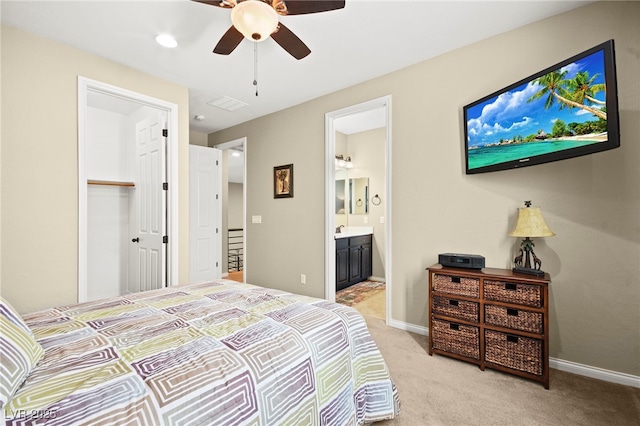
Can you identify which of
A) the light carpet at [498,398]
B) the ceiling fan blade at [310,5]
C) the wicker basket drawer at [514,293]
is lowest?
the light carpet at [498,398]

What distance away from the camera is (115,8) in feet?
6.85

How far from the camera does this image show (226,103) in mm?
3855

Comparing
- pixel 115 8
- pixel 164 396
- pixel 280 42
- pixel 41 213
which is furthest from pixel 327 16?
pixel 41 213

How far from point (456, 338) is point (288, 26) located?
112 inches

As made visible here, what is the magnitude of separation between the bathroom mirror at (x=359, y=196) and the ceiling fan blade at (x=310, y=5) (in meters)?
3.92

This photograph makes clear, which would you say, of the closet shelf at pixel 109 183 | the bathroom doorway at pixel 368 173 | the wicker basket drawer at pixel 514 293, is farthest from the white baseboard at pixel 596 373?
the closet shelf at pixel 109 183

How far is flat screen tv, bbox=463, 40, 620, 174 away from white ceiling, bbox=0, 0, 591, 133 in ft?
1.97

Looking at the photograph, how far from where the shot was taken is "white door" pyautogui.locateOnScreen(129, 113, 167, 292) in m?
3.29

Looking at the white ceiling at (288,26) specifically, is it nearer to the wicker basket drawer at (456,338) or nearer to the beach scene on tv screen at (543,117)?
the beach scene on tv screen at (543,117)

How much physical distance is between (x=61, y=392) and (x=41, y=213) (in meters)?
2.26

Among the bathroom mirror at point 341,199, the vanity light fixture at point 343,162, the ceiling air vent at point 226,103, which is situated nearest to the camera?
the ceiling air vent at point 226,103

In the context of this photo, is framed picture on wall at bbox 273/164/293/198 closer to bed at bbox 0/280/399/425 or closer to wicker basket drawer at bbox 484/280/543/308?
bed at bbox 0/280/399/425

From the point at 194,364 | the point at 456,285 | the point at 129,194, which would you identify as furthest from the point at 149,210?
the point at 456,285

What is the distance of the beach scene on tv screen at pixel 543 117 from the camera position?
1.72 m
